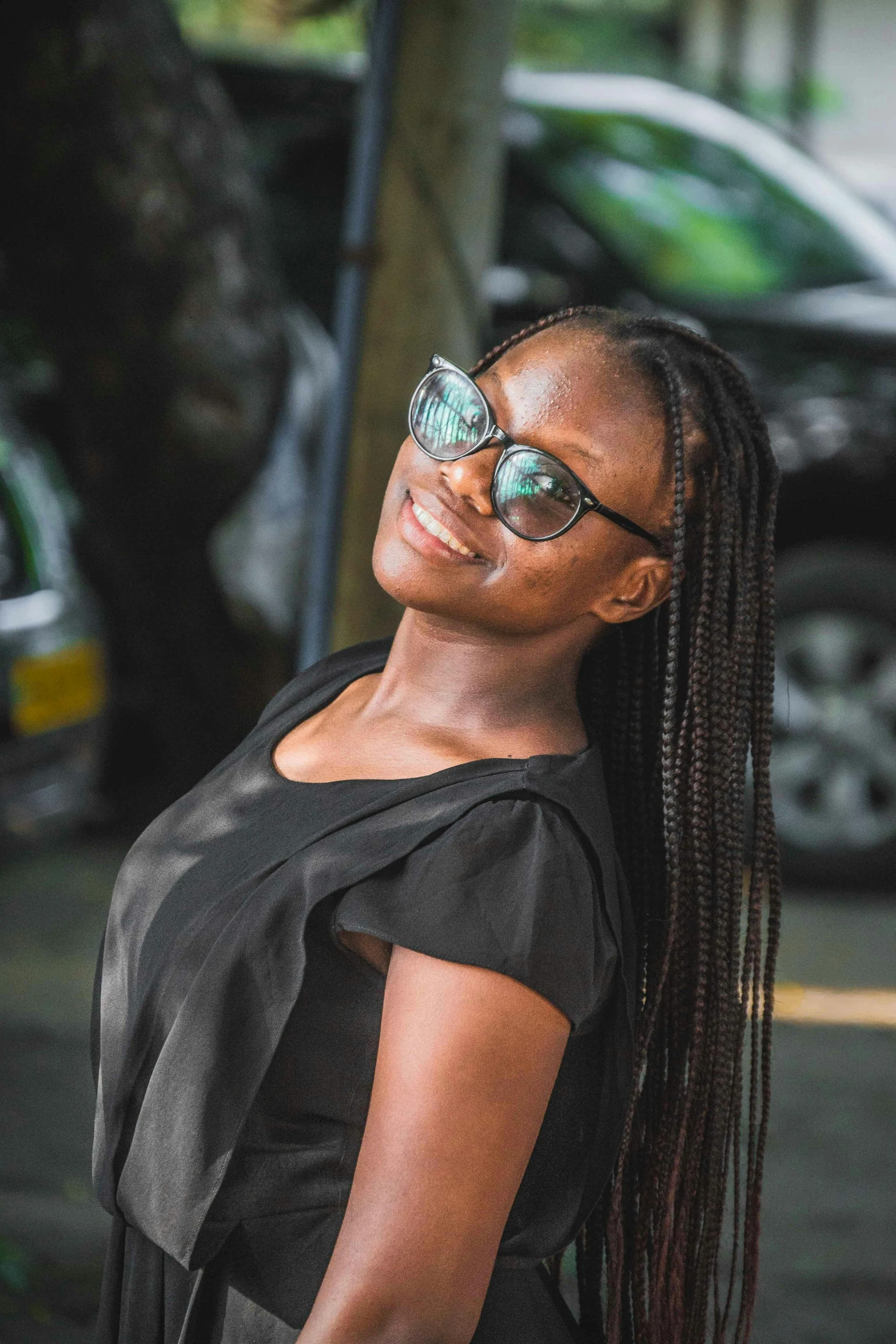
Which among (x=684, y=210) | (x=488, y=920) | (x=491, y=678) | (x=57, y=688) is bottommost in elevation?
(x=57, y=688)

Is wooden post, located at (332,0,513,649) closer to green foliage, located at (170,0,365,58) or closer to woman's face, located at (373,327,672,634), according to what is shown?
woman's face, located at (373,327,672,634)

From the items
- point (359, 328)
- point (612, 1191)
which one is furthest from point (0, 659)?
point (612, 1191)

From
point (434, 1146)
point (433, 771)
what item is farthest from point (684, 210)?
point (434, 1146)

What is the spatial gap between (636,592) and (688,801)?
205 millimetres

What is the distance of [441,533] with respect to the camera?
1.41 m

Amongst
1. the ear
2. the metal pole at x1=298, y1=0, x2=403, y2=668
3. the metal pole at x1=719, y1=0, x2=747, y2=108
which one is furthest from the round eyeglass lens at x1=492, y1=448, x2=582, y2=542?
the metal pole at x1=719, y1=0, x2=747, y2=108

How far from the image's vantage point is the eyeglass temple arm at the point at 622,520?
138 centimetres

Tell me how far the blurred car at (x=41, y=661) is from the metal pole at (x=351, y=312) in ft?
4.55

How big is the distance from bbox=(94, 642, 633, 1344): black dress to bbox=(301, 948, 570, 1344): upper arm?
3cm

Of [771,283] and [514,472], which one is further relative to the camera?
[771,283]

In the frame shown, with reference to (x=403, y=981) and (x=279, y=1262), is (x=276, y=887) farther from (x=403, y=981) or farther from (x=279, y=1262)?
(x=279, y=1262)

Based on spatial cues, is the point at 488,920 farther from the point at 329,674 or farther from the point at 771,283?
the point at 771,283

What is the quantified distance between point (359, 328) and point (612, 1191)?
2249mm

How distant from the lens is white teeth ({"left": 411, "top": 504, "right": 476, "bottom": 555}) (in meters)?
1.41
